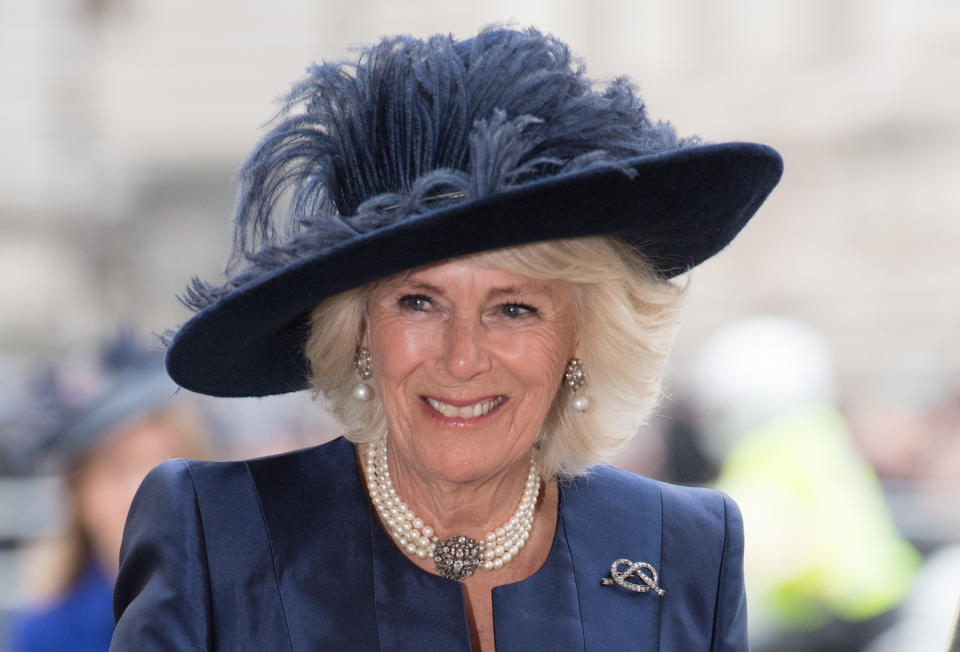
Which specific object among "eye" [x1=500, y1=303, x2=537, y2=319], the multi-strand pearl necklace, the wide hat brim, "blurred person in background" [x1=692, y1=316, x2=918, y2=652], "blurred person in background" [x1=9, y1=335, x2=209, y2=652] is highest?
the wide hat brim

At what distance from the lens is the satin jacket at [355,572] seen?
2027mm

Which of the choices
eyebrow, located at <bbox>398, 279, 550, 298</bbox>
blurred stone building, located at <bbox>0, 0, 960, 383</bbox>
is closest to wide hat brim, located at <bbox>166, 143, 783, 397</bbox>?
eyebrow, located at <bbox>398, 279, 550, 298</bbox>

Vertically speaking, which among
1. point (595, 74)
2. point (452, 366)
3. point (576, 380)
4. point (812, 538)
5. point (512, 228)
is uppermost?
point (595, 74)

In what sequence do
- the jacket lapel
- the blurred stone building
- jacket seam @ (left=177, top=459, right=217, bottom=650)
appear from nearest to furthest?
jacket seam @ (left=177, top=459, right=217, bottom=650)
the jacket lapel
the blurred stone building

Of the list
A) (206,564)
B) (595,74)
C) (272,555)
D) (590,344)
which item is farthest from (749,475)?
(595,74)

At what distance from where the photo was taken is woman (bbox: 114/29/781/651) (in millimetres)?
1950

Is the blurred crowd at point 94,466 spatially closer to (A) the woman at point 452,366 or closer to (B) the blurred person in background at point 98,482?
(B) the blurred person in background at point 98,482

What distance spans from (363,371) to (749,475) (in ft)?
10.6

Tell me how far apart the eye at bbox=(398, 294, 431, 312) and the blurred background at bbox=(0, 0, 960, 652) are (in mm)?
1844

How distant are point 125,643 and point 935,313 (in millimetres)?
21642

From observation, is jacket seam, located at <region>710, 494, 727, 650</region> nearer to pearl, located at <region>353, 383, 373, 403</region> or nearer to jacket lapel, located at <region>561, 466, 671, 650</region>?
jacket lapel, located at <region>561, 466, 671, 650</region>

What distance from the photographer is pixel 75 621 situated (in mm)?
3592

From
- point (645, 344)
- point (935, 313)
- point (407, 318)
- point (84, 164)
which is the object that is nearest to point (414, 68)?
point (407, 318)

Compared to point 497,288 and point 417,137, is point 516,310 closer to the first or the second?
point 497,288
